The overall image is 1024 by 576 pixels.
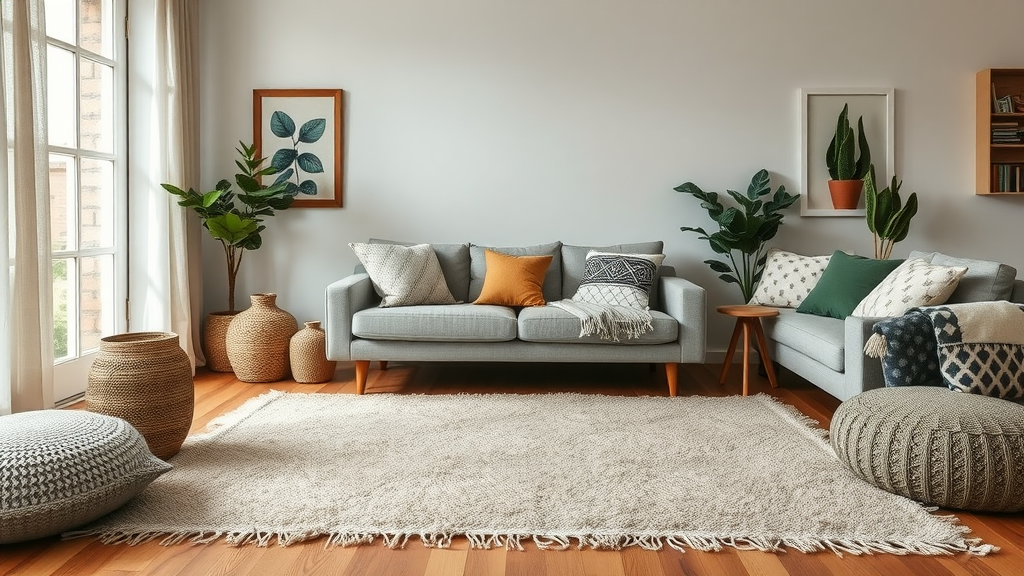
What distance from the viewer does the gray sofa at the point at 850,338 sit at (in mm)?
3111

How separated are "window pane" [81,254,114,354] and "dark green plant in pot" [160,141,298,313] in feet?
1.80

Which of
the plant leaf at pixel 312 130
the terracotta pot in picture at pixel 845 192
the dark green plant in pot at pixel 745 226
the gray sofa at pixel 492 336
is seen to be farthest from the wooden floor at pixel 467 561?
the plant leaf at pixel 312 130

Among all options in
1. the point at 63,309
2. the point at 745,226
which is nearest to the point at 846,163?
the point at 745,226

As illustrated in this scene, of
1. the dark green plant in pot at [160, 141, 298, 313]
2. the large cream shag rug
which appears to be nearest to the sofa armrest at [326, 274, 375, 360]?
the large cream shag rug

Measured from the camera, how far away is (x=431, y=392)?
13.7 ft

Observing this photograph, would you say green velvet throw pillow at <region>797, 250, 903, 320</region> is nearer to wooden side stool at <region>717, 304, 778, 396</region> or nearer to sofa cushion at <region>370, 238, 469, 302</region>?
wooden side stool at <region>717, 304, 778, 396</region>

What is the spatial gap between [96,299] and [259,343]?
883 millimetres

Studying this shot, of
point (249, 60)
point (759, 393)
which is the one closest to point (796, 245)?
point (759, 393)

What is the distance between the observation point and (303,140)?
501cm

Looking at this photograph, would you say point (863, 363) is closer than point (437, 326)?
Yes

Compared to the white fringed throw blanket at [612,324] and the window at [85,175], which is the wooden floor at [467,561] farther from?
the window at [85,175]

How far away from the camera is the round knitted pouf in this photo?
2.19 metres

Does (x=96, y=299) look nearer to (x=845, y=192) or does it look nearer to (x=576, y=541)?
(x=576, y=541)

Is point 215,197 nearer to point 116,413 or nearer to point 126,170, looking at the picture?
point 126,170
